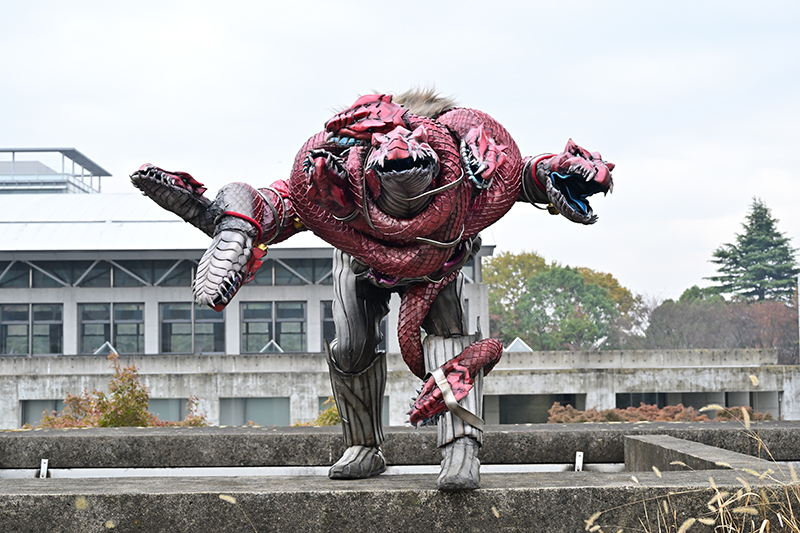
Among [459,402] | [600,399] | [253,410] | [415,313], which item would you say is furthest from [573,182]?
[600,399]

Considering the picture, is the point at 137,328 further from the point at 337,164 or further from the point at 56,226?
the point at 337,164

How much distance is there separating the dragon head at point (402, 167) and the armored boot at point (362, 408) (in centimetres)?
111

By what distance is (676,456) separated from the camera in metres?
3.93

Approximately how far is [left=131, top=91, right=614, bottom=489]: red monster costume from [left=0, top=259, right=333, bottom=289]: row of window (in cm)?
2369

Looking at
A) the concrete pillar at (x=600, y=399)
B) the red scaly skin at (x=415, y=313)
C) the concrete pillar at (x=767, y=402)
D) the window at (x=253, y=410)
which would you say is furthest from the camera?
the concrete pillar at (x=767, y=402)

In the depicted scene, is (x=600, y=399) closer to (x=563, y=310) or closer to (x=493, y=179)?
(x=493, y=179)

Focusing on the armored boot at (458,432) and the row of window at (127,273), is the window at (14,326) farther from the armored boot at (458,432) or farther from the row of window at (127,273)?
the armored boot at (458,432)

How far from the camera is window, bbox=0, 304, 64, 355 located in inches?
1089

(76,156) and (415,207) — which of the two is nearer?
(415,207)

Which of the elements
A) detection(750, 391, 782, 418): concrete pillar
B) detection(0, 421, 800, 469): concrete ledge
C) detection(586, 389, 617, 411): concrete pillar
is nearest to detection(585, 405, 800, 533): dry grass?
detection(0, 421, 800, 469): concrete ledge

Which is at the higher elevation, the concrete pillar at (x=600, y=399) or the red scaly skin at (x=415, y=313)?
the red scaly skin at (x=415, y=313)

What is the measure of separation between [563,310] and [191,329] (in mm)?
24481

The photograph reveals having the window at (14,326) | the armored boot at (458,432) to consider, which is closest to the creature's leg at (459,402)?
the armored boot at (458,432)

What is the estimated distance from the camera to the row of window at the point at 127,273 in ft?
89.5
